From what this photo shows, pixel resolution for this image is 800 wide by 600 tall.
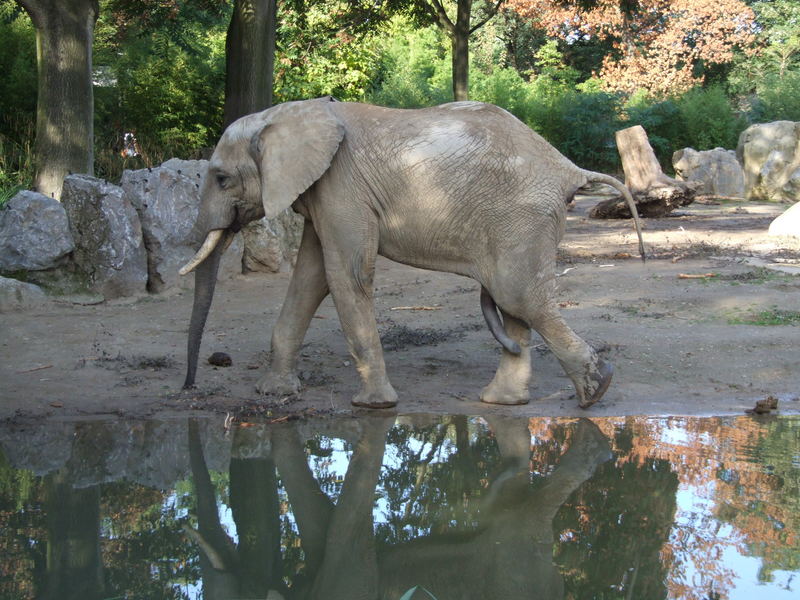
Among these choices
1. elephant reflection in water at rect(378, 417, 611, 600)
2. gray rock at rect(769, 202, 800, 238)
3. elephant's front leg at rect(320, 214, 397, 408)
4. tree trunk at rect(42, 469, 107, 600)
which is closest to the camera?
tree trunk at rect(42, 469, 107, 600)

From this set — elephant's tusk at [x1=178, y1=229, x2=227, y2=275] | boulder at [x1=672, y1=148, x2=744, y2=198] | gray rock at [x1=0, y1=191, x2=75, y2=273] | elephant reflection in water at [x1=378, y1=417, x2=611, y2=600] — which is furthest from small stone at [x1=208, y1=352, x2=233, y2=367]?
boulder at [x1=672, y1=148, x2=744, y2=198]

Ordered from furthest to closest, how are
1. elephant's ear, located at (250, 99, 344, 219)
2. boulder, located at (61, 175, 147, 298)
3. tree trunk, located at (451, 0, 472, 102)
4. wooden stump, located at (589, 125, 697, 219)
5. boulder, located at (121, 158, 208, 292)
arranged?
tree trunk, located at (451, 0, 472, 102)
wooden stump, located at (589, 125, 697, 219)
boulder, located at (121, 158, 208, 292)
boulder, located at (61, 175, 147, 298)
elephant's ear, located at (250, 99, 344, 219)

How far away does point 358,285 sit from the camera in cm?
650

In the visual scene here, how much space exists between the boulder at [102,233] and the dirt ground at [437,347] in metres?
0.32

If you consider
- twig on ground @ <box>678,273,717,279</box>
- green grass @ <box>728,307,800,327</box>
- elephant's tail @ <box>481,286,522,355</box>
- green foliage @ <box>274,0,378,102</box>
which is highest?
green foliage @ <box>274,0,378,102</box>

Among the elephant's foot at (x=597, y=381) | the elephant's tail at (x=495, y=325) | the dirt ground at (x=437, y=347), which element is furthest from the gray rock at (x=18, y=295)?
the elephant's foot at (x=597, y=381)

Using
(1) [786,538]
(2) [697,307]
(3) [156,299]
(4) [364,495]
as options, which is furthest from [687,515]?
(3) [156,299]

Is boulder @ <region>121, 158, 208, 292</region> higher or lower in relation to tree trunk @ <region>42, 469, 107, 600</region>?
higher

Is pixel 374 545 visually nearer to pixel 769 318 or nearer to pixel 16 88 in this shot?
pixel 769 318

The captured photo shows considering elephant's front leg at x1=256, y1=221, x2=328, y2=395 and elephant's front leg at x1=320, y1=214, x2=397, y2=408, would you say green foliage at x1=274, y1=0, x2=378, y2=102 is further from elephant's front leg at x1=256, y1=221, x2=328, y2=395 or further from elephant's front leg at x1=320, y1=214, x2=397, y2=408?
elephant's front leg at x1=320, y1=214, x2=397, y2=408

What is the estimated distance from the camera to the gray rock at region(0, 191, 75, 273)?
31.6 feet

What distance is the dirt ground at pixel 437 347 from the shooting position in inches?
274

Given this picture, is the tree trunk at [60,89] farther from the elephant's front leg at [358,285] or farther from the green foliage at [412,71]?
the green foliage at [412,71]

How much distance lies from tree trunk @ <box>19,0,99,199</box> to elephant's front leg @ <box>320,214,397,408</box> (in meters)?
6.28
